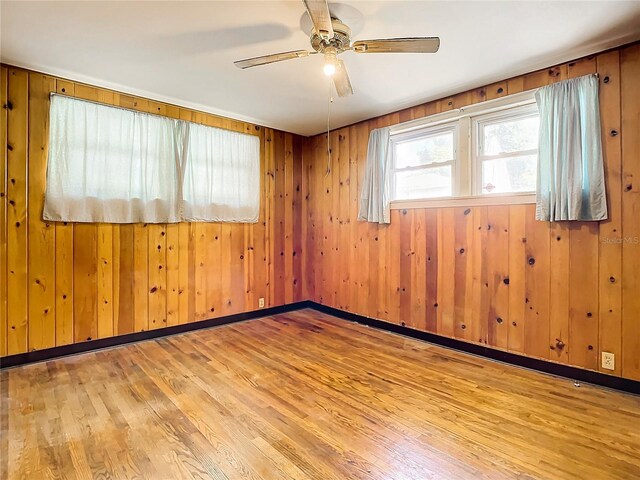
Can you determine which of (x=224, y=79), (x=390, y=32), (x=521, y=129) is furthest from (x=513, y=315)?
(x=224, y=79)

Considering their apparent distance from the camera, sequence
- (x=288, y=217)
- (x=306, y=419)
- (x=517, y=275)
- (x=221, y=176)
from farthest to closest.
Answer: (x=288, y=217)
(x=221, y=176)
(x=517, y=275)
(x=306, y=419)

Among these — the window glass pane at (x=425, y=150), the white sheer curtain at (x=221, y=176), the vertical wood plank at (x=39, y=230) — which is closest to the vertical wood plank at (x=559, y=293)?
the window glass pane at (x=425, y=150)

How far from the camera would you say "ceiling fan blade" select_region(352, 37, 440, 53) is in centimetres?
184

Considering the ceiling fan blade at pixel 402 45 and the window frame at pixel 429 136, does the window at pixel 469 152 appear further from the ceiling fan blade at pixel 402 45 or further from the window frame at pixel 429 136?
the ceiling fan blade at pixel 402 45

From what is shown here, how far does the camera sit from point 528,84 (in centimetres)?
277

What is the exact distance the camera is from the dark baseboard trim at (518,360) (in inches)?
93.4

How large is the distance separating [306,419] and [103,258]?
2477mm

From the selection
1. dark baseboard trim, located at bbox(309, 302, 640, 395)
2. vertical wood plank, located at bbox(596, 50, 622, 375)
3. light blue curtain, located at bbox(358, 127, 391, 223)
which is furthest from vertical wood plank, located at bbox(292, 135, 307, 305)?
vertical wood plank, located at bbox(596, 50, 622, 375)

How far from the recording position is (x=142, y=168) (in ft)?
10.9

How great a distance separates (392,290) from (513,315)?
50.0 inches

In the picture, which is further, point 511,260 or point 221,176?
point 221,176

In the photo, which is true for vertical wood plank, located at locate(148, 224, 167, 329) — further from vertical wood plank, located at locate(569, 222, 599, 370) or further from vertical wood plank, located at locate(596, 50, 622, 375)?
vertical wood plank, located at locate(596, 50, 622, 375)

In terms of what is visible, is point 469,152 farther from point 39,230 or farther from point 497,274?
point 39,230

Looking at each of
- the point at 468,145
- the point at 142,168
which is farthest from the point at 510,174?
the point at 142,168
